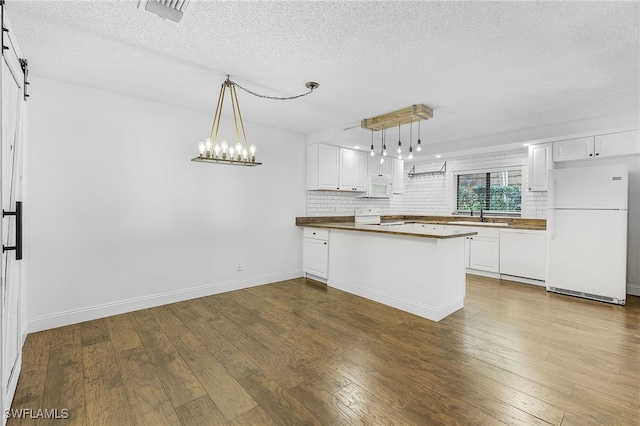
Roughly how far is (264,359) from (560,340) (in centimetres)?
264

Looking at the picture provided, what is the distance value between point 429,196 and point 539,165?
2.22 m

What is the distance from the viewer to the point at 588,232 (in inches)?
156

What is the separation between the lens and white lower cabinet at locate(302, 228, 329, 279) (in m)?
4.61

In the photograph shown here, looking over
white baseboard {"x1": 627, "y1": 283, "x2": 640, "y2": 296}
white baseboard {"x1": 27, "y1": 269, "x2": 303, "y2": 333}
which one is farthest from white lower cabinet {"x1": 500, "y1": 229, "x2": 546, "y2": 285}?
white baseboard {"x1": 27, "y1": 269, "x2": 303, "y2": 333}

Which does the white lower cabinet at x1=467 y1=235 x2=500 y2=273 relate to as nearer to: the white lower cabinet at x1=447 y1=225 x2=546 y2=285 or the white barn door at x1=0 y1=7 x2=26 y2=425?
the white lower cabinet at x1=447 y1=225 x2=546 y2=285

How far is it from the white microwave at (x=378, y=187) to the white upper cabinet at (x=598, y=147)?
8.76 ft

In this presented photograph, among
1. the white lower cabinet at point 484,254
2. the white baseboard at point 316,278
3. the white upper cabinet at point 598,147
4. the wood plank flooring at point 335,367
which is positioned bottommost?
the wood plank flooring at point 335,367

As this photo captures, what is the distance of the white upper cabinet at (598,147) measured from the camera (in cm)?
382

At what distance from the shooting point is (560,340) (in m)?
2.73

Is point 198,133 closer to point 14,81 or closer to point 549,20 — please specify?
point 14,81

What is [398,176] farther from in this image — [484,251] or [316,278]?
[316,278]

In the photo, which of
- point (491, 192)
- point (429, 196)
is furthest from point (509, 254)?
point (429, 196)

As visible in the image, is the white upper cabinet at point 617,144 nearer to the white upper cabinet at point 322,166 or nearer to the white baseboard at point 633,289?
the white baseboard at point 633,289

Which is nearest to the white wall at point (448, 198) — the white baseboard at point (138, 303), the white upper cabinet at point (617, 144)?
the white upper cabinet at point (617, 144)
